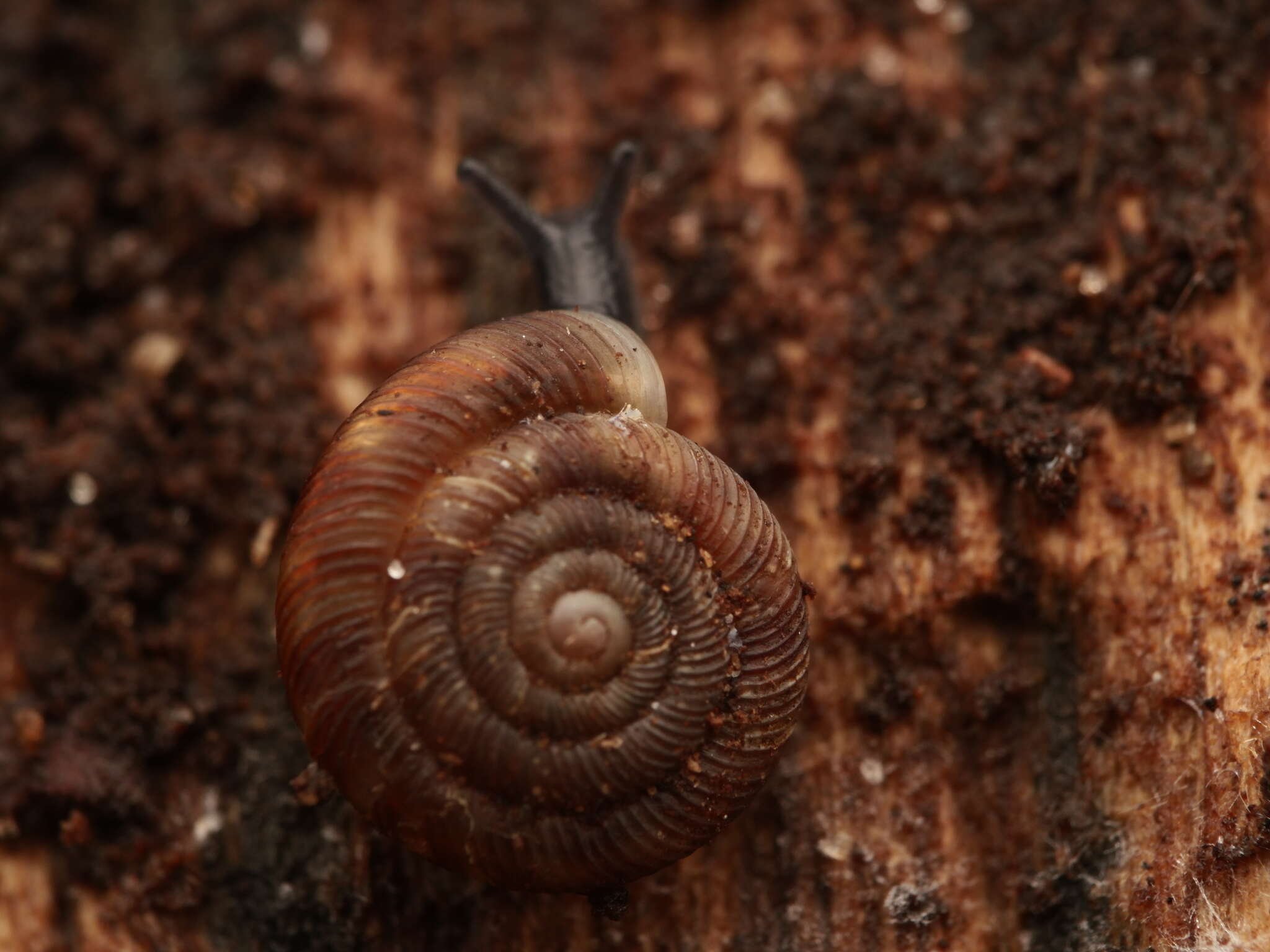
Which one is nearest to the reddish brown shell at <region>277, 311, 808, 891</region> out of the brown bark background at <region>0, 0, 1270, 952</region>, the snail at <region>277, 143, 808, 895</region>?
the snail at <region>277, 143, 808, 895</region>

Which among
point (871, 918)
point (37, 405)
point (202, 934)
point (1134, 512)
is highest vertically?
point (1134, 512)

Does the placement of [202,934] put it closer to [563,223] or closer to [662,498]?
[662,498]

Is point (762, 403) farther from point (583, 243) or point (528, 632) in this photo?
point (528, 632)

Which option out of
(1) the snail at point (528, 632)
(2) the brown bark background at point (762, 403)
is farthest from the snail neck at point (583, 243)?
(1) the snail at point (528, 632)

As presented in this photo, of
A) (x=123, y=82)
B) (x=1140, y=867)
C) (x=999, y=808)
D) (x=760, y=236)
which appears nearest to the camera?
(x=1140, y=867)

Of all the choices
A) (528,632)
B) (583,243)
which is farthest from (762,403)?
(528,632)

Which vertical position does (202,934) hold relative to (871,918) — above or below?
below

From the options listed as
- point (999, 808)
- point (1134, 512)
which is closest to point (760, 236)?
point (1134, 512)

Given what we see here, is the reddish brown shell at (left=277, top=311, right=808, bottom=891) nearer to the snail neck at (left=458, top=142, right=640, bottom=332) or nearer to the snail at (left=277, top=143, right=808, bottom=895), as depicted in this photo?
the snail at (left=277, top=143, right=808, bottom=895)
